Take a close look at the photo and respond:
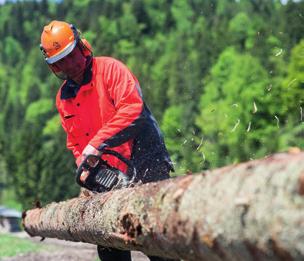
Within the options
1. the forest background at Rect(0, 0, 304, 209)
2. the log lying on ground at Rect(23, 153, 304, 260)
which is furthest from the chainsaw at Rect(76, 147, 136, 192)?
the log lying on ground at Rect(23, 153, 304, 260)

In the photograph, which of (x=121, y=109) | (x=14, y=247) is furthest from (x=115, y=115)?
(x=14, y=247)

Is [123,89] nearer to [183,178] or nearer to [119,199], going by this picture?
[119,199]

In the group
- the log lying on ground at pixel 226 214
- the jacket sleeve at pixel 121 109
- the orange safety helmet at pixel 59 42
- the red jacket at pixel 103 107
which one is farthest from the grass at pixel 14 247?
the log lying on ground at pixel 226 214

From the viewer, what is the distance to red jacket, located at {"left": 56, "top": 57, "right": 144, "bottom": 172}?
6266 mm

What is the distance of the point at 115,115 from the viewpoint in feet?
20.7

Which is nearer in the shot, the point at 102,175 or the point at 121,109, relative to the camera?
the point at 102,175

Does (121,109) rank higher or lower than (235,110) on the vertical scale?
higher

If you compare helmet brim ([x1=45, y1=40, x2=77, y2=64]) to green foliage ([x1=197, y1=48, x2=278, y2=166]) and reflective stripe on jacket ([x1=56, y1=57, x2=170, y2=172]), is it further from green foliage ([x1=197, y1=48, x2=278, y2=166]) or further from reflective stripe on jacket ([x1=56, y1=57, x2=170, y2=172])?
green foliage ([x1=197, y1=48, x2=278, y2=166])

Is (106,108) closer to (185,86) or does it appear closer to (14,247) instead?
(14,247)

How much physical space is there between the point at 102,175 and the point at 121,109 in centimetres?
54

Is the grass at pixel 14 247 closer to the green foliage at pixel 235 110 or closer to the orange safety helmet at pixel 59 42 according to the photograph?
the orange safety helmet at pixel 59 42

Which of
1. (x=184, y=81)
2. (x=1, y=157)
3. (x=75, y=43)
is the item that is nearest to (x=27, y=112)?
(x=184, y=81)

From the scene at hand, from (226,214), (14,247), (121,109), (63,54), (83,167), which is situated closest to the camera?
(226,214)

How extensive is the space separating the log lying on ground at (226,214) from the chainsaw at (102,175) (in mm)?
1576
